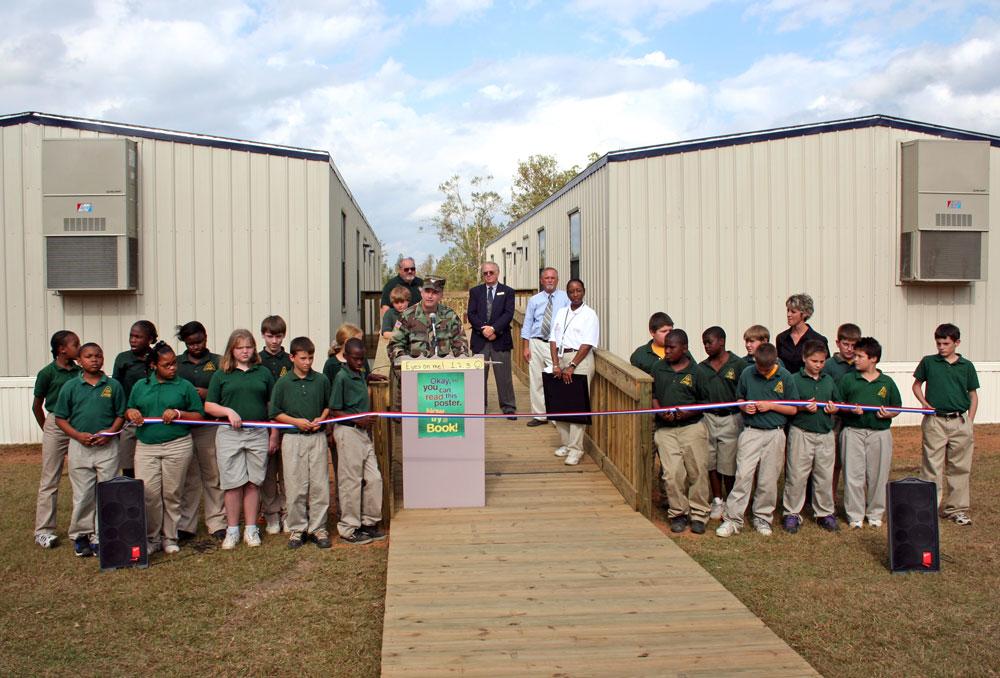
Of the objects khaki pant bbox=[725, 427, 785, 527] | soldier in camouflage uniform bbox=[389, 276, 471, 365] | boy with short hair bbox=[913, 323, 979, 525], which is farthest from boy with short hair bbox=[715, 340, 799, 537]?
soldier in camouflage uniform bbox=[389, 276, 471, 365]

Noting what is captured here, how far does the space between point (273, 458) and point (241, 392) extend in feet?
2.15

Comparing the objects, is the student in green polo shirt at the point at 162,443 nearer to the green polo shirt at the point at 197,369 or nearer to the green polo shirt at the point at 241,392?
the green polo shirt at the point at 241,392

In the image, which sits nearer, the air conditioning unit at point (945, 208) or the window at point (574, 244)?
the air conditioning unit at point (945, 208)

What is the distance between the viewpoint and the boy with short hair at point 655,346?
7227 millimetres

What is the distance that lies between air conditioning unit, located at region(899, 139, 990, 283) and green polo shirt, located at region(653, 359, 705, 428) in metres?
6.15

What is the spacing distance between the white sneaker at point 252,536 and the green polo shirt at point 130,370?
4.73 ft

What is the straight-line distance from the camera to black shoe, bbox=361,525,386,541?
6512 millimetres

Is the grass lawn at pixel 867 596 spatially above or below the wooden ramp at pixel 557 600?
below

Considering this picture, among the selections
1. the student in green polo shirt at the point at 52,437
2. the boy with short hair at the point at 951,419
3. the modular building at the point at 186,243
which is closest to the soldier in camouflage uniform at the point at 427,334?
the student in green polo shirt at the point at 52,437

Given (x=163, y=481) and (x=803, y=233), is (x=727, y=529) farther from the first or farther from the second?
(x=803, y=233)

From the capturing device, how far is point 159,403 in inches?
242

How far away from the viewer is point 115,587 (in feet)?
18.1

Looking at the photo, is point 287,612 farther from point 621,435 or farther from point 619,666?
point 621,435

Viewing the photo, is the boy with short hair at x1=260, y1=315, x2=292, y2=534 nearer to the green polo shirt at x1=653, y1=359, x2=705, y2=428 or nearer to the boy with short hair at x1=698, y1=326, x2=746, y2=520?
the green polo shirt at x1=653, y1=359, x2=705, y2=428
